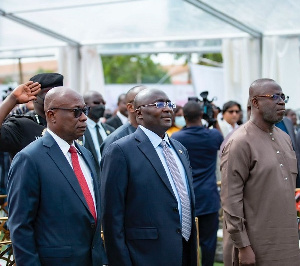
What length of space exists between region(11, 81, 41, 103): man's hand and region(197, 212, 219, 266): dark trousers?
342 cm

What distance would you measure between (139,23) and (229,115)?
2442 millimetres

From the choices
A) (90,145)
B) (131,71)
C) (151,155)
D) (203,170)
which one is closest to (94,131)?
(90,145)

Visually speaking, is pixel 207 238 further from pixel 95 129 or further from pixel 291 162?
pixel 291 162

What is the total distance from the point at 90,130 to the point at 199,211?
1.64 metres

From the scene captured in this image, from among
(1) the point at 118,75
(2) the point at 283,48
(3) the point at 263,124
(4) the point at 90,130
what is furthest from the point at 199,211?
(1) the point at 118,75

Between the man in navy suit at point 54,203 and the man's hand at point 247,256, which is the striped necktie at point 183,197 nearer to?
the man's hand at point 247,256

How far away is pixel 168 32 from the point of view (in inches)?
434

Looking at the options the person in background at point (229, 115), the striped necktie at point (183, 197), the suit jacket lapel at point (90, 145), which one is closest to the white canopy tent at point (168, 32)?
the person in background at point (229, 115)

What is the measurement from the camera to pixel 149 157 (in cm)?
418

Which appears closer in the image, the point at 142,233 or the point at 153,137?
the point at 142,233

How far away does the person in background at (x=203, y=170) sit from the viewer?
6.95m

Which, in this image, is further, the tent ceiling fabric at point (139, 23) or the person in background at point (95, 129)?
the tent ceiling fabric at point (139, 23)

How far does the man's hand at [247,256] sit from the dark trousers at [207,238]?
2642 millimetres

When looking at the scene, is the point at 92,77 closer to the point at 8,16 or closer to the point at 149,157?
the point at 8,16
